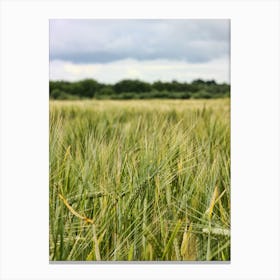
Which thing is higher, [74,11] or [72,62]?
[74,11]

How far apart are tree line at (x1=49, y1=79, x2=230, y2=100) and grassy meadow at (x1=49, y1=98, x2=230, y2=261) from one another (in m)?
0.04

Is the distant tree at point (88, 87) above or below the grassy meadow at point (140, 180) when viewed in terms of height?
above

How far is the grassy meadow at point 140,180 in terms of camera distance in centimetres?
186

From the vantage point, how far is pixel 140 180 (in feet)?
6.21

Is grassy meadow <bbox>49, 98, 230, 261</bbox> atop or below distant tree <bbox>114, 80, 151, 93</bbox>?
below

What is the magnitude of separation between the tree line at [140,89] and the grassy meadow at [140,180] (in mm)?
41

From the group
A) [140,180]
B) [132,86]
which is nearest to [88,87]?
[132,86]

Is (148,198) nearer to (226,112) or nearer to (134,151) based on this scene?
(134,151)

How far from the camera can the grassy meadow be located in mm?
1861
